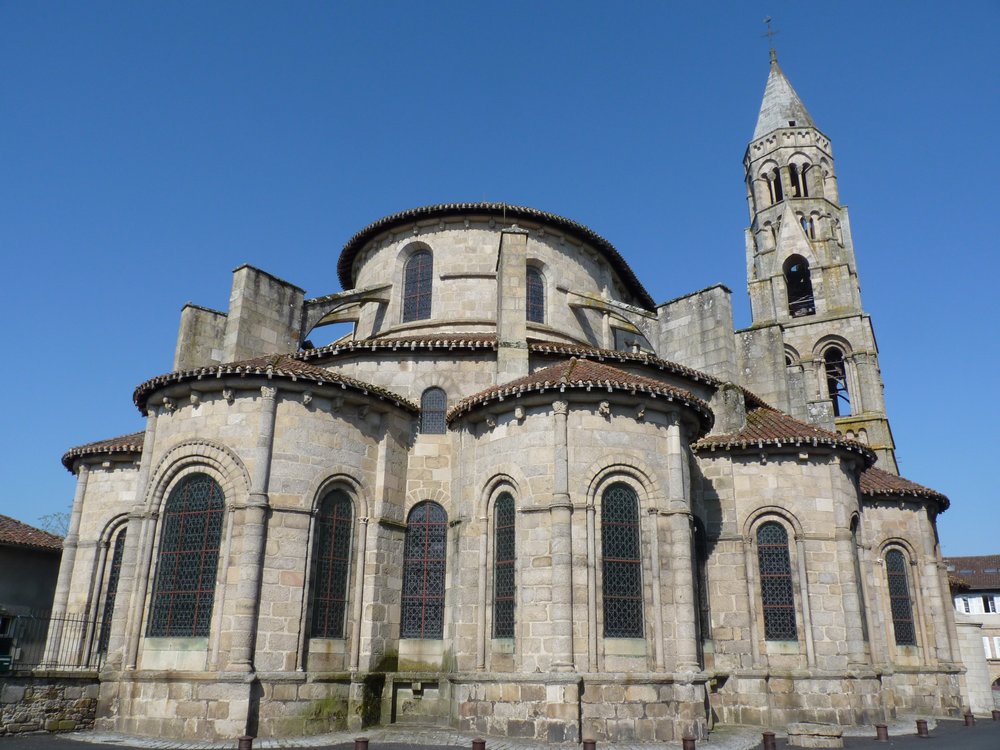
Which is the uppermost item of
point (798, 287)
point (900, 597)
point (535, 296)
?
point (798, 287)

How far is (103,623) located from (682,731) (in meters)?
15.0

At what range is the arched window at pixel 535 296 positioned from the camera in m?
22.3

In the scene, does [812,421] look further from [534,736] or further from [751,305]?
[751,305]

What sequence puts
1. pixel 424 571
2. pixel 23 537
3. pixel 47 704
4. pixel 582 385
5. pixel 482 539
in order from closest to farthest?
pixel 47 704 → pixel 582 385 → pixel 482 539 → pixel 424 571 → pixel 23 537

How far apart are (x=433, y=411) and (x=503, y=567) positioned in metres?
4.46

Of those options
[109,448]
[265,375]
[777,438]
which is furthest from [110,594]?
[777,438]

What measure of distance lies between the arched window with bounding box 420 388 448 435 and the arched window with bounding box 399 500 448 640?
178 cm

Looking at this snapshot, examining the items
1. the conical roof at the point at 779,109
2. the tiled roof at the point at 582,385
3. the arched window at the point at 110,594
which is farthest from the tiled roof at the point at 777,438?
the conical roof at the point at 779,109

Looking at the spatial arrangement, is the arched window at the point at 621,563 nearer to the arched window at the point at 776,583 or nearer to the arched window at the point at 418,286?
the arched window at the point at 776,583

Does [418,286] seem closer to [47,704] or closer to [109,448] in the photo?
[109,448]

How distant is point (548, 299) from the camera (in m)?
22.4

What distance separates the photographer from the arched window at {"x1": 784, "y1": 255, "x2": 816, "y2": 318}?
4334cm

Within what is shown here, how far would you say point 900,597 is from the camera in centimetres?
2230

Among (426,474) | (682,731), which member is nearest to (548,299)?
(426,474)
